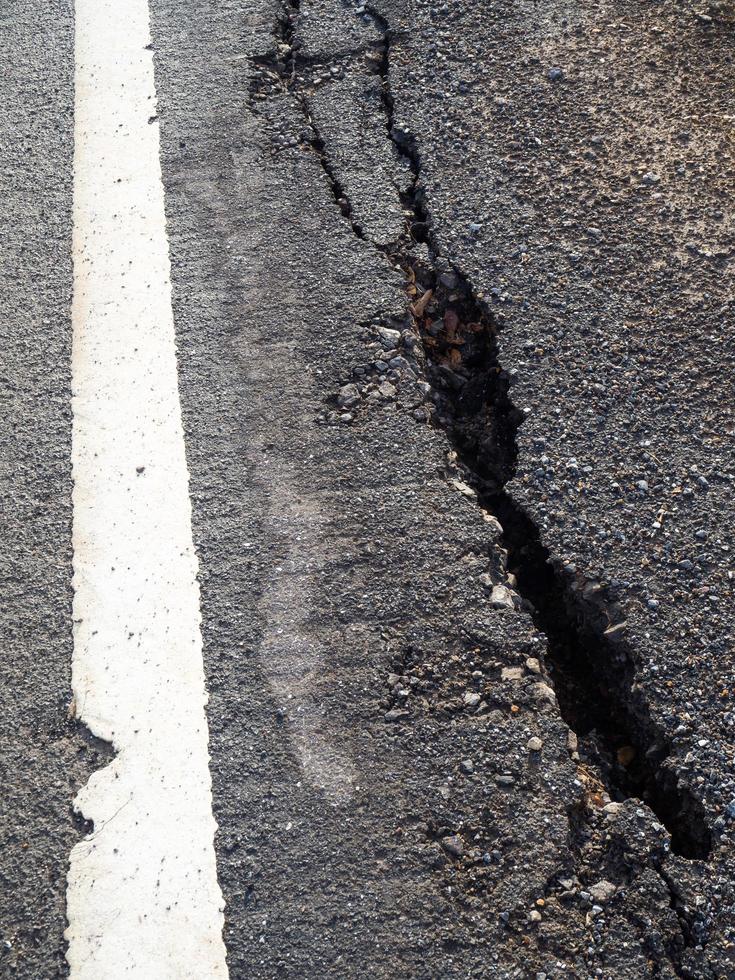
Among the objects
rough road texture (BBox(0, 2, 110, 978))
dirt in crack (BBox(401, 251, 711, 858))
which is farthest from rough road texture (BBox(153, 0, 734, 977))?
rough road texture (BBox(0, 2, 110, 978))

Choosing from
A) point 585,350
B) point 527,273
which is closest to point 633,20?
point 527,273

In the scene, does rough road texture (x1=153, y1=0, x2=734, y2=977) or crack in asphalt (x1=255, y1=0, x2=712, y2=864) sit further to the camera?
crack in asphalt (x1=255, y1=0, x2=712, y2=864)

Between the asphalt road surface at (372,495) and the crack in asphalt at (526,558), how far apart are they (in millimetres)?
13

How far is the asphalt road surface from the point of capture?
248cm

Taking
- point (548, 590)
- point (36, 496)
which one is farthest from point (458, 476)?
point (36, 496)

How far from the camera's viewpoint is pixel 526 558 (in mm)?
2975

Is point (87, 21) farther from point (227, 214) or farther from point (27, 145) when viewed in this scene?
point (227, 214)

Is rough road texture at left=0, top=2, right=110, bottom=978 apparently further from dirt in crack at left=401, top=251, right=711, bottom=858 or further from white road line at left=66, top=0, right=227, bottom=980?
dirt in crack at left=401, top=251, right=711, bottom=858

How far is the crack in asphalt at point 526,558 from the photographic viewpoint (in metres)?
2.60

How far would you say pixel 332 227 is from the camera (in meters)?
3.70

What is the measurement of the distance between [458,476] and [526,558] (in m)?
0.35

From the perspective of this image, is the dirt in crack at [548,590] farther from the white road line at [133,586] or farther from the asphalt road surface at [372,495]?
the white road line at [133,586]

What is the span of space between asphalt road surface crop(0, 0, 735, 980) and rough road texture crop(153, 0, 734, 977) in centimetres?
1

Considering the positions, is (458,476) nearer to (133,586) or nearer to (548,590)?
(548,590)
